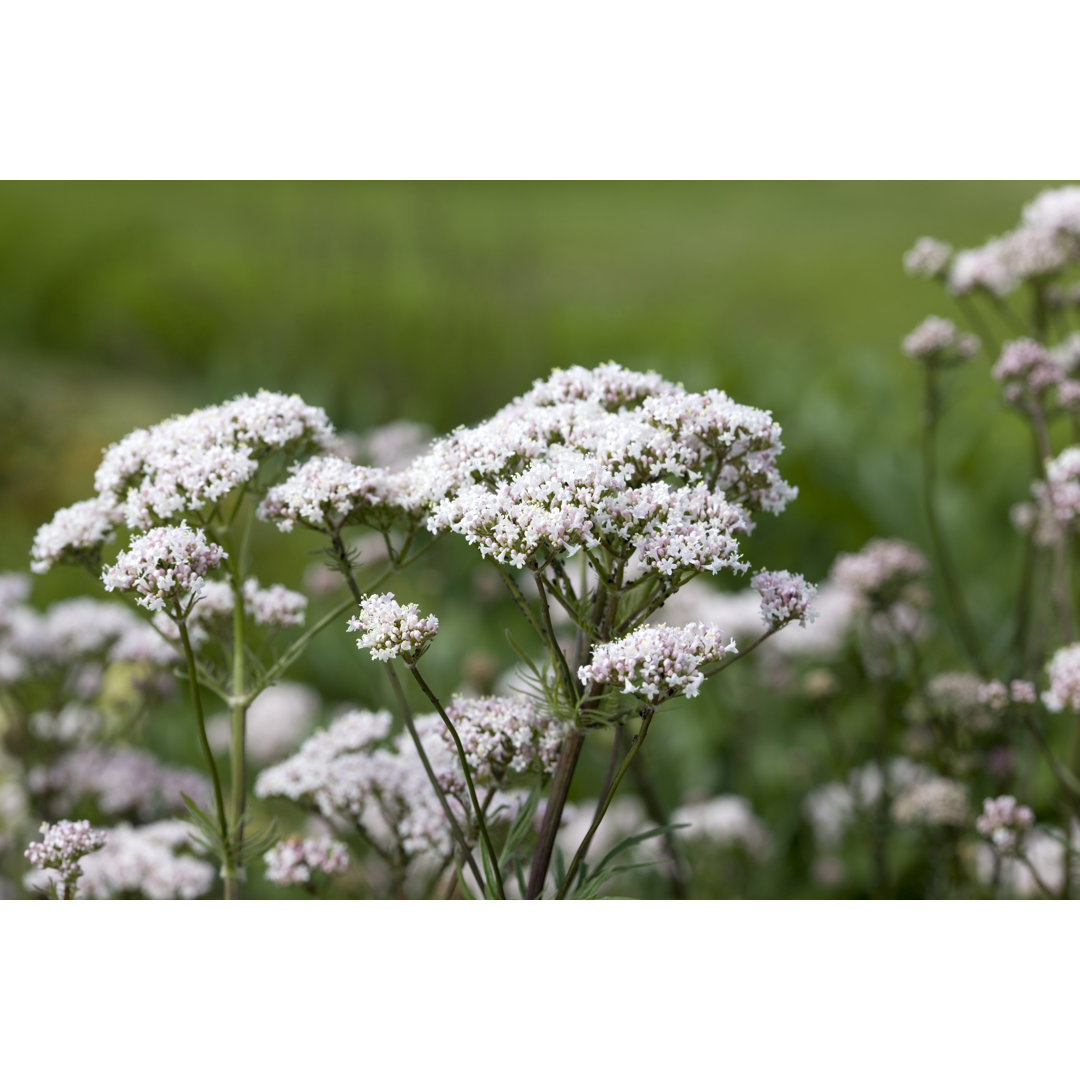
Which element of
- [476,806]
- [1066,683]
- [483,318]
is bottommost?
[476,806]

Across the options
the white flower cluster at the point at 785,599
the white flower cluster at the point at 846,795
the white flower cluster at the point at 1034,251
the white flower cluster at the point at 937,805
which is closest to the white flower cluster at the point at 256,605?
the white flower cluster at the point at 785,599

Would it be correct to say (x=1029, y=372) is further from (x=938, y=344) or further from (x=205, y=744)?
(x=205, y=744)

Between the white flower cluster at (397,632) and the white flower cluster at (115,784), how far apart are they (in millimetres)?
969

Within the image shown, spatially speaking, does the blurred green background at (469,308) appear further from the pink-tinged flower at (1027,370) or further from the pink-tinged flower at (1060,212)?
the pink-tinged flower at (1027,370)

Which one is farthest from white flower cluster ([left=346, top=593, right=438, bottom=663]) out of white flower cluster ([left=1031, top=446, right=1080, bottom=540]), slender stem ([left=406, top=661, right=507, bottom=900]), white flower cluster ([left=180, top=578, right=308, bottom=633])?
white flower cluster ([left=1031, top=446, right=1080, bottom=540])

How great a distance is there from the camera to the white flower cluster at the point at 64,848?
1.40 metres

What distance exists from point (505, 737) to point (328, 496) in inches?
13.9

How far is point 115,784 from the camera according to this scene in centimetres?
204

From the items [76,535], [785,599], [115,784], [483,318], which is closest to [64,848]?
[76,535]

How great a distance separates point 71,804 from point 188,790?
28 cm

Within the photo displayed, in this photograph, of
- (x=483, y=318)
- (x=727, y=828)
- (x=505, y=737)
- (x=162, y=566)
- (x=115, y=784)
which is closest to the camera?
(x=162, y=566)

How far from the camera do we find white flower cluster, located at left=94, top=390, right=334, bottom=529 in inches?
52.6

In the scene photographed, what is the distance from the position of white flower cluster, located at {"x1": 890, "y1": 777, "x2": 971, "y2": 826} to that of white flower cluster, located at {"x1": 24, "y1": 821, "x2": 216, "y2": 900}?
46.4 inches
